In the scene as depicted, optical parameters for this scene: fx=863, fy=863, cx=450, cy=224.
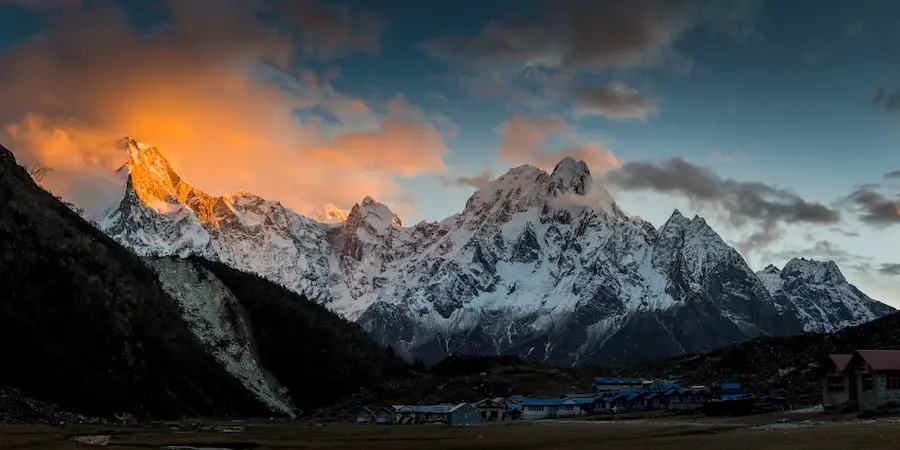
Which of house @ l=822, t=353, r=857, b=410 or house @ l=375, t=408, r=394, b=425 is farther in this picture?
house @ l=375, t=408, r=394, b=425

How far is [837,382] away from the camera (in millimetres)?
115312

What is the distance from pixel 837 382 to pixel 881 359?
8.11 metres

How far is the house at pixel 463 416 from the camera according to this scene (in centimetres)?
16088

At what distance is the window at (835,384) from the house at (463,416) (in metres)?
67.4

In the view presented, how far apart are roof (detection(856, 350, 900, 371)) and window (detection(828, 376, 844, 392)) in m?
5.66

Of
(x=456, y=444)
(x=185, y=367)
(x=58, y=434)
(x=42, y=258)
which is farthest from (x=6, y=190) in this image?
(x=456, y=444)

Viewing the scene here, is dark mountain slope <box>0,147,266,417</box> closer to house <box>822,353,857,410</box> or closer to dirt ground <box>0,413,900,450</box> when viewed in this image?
dirt ground <box>0,413,900,450</box>

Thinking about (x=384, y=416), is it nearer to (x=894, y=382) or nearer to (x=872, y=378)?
(x=872, y=378)

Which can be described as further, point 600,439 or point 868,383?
point 868,383

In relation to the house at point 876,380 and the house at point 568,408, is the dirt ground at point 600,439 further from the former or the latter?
the house at point 568,408

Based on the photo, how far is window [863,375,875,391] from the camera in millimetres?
106950

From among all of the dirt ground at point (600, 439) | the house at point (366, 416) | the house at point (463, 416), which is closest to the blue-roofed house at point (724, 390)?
the house at point (463, 416)

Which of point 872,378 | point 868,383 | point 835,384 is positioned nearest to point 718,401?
point 835,384

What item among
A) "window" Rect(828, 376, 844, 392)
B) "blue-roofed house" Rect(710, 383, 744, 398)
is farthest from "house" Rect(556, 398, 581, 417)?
"window" Rect(828, 376, 844, 392)
